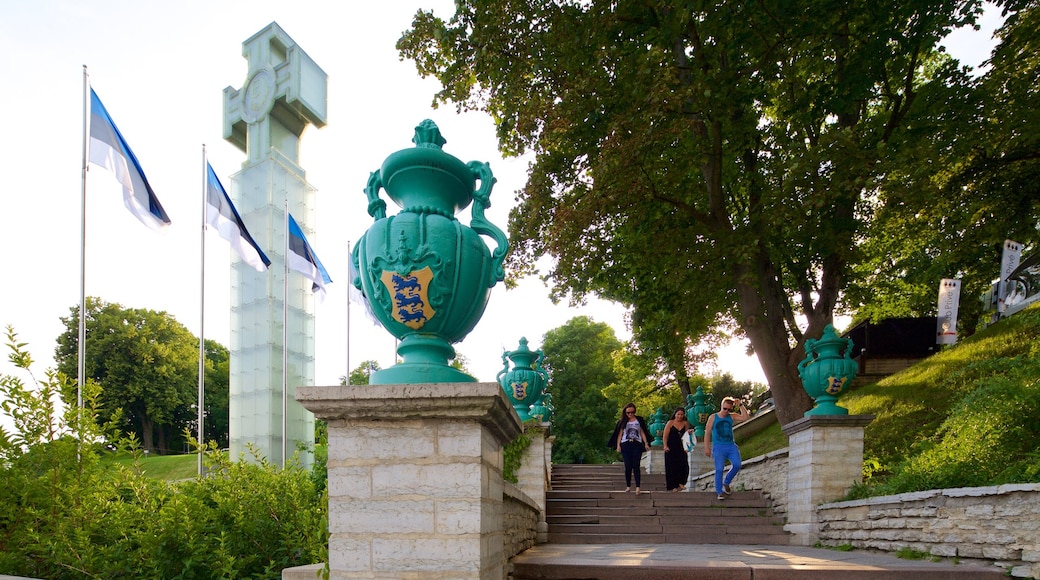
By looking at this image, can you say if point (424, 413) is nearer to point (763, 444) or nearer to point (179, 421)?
point (763, 444)

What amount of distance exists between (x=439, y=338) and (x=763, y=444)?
14630 millimetres

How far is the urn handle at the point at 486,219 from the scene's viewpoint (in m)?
3.39

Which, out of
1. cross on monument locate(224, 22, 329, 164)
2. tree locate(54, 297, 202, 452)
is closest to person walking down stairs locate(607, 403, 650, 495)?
cross on monument locate(224, 22, 329, 164)

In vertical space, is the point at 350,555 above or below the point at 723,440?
above

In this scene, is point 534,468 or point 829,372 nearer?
point 829,372

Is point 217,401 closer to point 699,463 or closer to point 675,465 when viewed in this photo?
point 699,463

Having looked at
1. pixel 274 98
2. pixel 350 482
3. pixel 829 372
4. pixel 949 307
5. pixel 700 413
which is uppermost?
pixel 274 98

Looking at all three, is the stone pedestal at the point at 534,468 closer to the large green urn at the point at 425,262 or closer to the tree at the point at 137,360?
the large green urn at the point at 425,262

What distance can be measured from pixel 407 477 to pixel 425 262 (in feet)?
3.31

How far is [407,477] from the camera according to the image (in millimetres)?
2930

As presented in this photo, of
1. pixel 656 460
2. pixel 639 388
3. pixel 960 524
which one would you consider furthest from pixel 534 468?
pixel 639 388

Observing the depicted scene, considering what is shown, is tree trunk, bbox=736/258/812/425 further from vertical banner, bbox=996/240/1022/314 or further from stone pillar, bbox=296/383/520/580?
stone pillar, bbox=296/383/520/580

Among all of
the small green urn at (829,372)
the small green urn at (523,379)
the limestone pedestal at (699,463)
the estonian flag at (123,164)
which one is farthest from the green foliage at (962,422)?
the estonian flag at (123,164)

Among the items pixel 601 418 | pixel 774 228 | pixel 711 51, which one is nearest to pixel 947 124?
pixel 774 228
